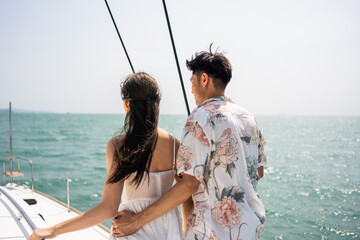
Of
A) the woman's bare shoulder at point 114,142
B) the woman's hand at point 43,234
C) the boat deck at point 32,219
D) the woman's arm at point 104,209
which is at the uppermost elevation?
the woman's bare shoulder at point 114,142

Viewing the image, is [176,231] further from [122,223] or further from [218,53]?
[218,53]

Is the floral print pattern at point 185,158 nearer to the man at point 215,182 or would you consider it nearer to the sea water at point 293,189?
the man at point 215,182

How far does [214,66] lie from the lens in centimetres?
139

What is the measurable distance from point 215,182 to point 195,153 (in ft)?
0.48

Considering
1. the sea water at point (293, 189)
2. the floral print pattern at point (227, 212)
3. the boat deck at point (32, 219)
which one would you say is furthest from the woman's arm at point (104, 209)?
the sea water at point (293, 189)

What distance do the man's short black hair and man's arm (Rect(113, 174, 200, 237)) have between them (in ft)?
1.54

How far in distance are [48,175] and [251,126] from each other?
14803mm

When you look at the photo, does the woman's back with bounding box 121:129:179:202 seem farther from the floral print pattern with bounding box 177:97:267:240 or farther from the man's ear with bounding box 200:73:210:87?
the man's ear with bounding box 200:73:210:87

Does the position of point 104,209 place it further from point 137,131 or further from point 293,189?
point 293,189

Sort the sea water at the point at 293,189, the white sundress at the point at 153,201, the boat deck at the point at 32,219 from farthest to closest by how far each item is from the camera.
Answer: the sea water at the point at 293,189, the boat deck at the point at 32,219, the white sundress at the point at 153,201

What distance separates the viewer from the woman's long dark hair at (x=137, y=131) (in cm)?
128

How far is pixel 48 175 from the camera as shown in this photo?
14430 millimetres

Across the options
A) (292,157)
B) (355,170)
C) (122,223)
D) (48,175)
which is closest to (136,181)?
(122,223)

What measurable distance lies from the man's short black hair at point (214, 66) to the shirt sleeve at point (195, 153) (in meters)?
0.28
